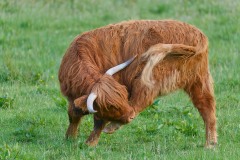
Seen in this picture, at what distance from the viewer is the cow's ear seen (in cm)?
772

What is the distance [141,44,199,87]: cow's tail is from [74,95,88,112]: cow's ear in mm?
673

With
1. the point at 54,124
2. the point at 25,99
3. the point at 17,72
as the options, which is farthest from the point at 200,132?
the point at 17,72

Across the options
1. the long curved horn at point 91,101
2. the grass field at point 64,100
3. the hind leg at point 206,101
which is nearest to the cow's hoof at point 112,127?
the grass field at point 64,100

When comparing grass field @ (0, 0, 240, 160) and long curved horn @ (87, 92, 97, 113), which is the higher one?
long curved horn @ (87, 92, 97, 113)

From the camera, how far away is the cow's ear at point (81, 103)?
25.3 feet

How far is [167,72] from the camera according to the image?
8.20 m

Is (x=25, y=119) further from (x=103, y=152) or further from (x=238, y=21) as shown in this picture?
(x=238, y=21)

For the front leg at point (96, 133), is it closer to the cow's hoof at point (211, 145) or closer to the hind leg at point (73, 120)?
the hind leg at point (73, 120)

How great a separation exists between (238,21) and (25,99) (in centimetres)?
566

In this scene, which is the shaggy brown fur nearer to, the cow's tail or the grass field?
the cow's tail

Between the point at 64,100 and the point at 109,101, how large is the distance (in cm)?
239

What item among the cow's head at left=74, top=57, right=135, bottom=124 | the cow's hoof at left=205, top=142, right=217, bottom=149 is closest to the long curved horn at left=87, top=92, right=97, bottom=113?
the cow's head at left=74, top=57, right=135, bottom=124

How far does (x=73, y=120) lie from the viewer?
28.1 ft

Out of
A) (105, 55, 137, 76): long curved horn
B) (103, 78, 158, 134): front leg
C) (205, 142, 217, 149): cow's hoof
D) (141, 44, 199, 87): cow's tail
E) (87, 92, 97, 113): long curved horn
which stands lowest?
(205, 142, 217, 149): cow's hoof
